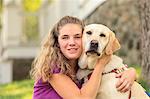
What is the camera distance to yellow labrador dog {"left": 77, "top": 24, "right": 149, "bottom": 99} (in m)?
4.84

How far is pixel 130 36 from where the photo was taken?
13.1 meters

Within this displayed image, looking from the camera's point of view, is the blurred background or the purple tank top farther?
the blurred background

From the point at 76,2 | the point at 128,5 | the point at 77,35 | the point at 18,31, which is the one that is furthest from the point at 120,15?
the point at 77,35

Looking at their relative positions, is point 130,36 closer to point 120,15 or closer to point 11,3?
point 120,15

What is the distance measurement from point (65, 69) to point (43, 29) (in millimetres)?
11743

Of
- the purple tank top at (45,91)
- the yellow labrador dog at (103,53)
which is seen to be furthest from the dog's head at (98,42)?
the purple tank top at (45,91)

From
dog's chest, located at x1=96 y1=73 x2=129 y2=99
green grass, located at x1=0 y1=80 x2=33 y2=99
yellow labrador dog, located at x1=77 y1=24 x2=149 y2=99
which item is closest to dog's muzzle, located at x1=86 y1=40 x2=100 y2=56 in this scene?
yellow labrador dog, located at x1=77 y1=24 x2=149 y2=99

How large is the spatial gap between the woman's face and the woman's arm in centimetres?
22

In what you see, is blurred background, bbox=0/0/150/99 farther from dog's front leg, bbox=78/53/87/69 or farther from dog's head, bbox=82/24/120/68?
dog's head, bbox=82/24/120/68

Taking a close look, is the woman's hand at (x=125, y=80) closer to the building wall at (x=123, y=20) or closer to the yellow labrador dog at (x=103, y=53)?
the yellow labrador dog at (x=103, y=53)

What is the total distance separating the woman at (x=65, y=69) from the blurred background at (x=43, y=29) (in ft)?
12.5

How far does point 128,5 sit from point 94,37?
824 centimetres

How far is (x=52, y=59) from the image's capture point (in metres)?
5.00

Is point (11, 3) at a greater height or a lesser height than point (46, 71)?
greater
